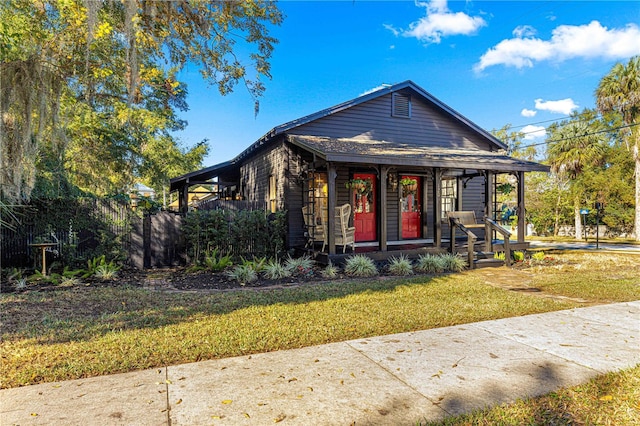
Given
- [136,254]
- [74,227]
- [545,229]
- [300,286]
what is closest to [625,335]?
[300,286]

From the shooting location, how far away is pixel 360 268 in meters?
7.82

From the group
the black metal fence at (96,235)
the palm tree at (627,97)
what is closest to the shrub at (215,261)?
the black metal fence at (96,235)

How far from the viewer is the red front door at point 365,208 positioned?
10844 millimetres

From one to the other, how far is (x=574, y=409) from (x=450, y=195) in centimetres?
1068

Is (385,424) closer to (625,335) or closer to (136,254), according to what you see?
(625,335)

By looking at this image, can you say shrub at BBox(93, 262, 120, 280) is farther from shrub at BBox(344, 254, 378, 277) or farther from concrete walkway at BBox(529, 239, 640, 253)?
concrete walkway at BBox(529, 239, 640, 253)

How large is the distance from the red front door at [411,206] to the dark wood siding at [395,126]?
142 centimetres

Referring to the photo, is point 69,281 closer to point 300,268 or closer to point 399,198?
point 300,268

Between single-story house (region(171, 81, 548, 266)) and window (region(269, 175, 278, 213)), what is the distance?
1.3 inches

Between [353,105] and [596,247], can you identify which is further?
[596,247]

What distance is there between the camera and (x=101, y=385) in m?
2.70

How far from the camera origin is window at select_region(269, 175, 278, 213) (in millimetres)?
11092

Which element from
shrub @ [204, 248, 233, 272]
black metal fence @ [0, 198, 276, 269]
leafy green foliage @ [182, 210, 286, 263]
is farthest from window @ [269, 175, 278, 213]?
shrub @ [204, 248, 233, 272]

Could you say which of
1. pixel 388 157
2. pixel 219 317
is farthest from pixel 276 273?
pixel 388 157
